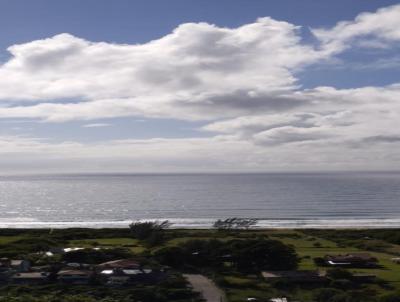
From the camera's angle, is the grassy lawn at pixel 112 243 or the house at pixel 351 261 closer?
the house at pixel 351 261

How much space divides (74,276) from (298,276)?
13.4 m

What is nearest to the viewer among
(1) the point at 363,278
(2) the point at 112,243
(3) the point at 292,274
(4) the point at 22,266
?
(3) the point at 292,274

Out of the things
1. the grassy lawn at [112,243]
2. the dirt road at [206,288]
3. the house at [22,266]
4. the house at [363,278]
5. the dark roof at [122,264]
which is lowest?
the grassy lawn at [112,243]

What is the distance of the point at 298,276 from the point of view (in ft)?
108

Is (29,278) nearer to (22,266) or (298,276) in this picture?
(22,266)

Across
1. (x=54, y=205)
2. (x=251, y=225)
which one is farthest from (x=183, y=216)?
(x=54, y=205)

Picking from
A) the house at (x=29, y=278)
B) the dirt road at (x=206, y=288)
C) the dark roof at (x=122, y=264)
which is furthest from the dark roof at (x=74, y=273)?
the dirt road at (x=206, y=288)

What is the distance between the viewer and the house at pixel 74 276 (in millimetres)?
31578

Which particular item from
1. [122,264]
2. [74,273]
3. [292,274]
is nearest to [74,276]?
[74,273]

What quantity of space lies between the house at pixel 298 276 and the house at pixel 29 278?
44.1 feet

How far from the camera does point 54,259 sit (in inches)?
1528

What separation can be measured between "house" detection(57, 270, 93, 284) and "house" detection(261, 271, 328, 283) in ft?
35.8

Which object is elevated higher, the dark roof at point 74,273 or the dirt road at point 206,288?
the dark roof at point 74,273

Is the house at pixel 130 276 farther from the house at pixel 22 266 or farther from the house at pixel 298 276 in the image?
the house at pixel 298 276
